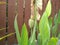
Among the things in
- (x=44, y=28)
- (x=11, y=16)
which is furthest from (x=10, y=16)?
(x=44, y=28)

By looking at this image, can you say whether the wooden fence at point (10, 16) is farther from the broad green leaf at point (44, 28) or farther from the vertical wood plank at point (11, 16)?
the broad green leaf at point (44, 28)

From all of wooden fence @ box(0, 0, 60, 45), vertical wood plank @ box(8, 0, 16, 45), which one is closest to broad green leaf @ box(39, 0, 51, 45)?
wooden fence @ box(0, 0, 60, 45)

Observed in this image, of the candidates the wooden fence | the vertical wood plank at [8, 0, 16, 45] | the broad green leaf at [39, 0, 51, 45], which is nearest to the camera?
the broad green leaf at [39, 0, 51, 45]

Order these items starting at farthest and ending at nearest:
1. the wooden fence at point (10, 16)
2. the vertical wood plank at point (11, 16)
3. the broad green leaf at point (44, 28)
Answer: the vertical wood plank at point (11, 16), the wooden fence at point (10, 16), the broad green leaf at point (44, 28)

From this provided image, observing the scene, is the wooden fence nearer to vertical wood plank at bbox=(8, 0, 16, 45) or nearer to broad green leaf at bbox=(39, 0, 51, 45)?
vertical wood plank at bbox=(8, 0, 16, 45)

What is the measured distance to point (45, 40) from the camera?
103 cm

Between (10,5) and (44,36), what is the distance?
5.27 ft

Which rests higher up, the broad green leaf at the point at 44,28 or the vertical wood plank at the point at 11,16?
the broad green leaf at the point at 44,28

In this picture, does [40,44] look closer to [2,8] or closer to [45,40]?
[45,40]

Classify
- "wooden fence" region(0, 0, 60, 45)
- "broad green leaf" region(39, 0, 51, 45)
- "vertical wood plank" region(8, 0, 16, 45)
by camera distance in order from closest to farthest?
1. "broad green leaf" region(39, 0, 51, 45)
2. "wooden fence" region(0, 0, 60, 45)
3. "vertical wood plank" region(8, 0, 16, 45)

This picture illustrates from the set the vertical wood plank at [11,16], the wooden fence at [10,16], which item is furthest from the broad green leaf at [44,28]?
the vertical wood plank at [11,16]

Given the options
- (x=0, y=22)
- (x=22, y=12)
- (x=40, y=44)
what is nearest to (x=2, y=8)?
(x=0, y=22)

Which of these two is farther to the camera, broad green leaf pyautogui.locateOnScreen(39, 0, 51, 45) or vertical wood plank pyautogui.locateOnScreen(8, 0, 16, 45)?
vertical wood plank pyautogui.locateOnScreen(8, 0, 16, 45)

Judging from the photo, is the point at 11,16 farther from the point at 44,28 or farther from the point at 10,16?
the point at 44,28
